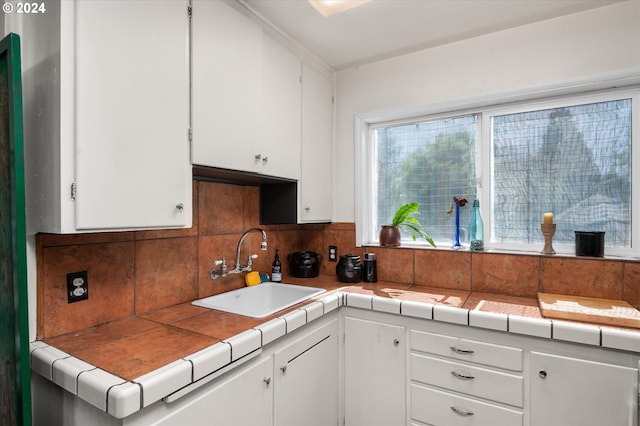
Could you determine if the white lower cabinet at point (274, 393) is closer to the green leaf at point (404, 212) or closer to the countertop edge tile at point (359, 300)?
the countertop edge tile at point (359, 300)

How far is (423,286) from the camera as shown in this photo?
215cm

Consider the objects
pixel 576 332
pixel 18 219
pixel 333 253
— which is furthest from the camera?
pixel 333 253

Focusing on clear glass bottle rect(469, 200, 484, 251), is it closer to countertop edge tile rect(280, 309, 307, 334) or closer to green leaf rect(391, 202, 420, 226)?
green leaf rect(391, 202, 420, 226)

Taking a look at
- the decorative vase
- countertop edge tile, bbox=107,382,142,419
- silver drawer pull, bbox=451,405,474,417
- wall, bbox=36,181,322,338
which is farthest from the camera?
the decorative vase

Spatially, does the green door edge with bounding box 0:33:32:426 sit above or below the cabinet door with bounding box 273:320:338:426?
above

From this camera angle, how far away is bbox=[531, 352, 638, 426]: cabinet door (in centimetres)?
129

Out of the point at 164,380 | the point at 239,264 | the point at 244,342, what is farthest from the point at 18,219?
the point at 239,264

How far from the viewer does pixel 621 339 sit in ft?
4.21

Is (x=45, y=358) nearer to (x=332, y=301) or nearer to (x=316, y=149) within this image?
(x=332, y=301)

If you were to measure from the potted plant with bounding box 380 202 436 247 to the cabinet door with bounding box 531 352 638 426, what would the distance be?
100cm

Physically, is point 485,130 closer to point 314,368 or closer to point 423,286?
point 423,286

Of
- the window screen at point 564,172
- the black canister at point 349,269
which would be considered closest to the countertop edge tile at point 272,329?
the black canister at point 349,269

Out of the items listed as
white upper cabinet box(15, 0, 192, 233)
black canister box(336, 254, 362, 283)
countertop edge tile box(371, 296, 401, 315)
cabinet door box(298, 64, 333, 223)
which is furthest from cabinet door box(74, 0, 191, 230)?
black canister box(336, 254, 362, 283)

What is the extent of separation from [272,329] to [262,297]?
30.3 inches
